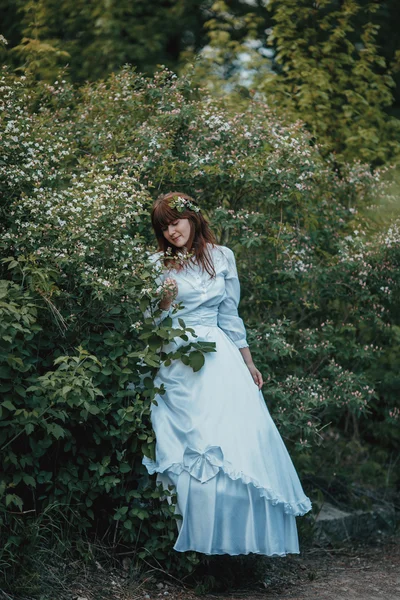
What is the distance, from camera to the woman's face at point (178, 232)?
12.9 ft

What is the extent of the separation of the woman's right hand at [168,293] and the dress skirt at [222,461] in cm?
17

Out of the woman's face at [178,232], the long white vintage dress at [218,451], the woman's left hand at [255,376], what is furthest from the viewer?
the woman's left hand at [255,376]

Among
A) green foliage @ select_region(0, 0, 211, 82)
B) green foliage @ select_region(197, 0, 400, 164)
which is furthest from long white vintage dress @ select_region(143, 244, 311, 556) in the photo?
green foliage @ select_region(0, 0, 211, 82)

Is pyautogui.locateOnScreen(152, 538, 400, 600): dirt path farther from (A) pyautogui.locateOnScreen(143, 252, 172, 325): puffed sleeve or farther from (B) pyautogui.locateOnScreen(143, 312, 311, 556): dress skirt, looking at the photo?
(A) pyautogui.locateOnScreen(143, 252, 172, 325): puffed sleeve

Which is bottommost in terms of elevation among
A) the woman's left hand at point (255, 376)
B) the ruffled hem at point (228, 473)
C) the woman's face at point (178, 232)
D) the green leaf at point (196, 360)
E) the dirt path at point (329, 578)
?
the dirt path at point (329, 578)

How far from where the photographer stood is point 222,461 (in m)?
3.58

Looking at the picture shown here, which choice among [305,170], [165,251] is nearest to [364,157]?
[305,170]

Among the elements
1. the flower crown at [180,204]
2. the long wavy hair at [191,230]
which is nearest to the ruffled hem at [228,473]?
the long wavy hair at [191,230]

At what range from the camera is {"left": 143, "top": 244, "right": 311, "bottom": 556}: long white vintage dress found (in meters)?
3.56

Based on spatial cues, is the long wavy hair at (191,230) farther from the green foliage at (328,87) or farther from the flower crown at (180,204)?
the green foliage at (328,87)

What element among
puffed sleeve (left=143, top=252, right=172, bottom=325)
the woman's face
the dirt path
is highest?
the woman's face

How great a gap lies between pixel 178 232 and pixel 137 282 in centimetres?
46

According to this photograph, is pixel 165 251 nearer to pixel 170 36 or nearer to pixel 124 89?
pixel 124 89

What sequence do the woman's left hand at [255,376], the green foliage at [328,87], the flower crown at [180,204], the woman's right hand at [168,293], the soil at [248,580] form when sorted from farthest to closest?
the green foliage at [328,87] → the woman's left hand at [255,376] → the flower crown at [180,204] → the woman's right hand at [168,293] → the soil at [248,580]
